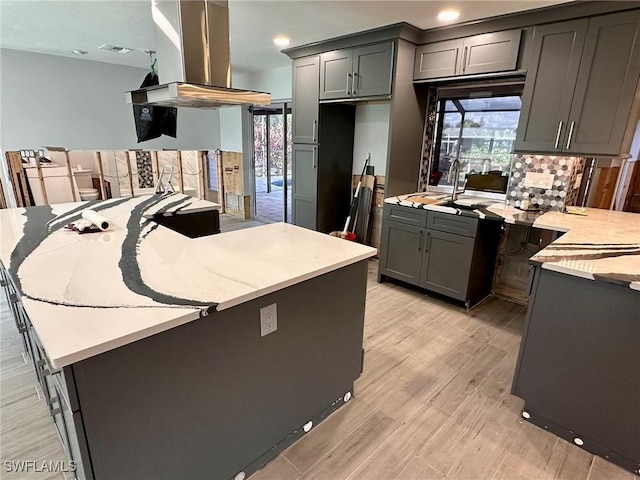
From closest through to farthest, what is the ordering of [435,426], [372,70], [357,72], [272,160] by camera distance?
[435,426] < [372,70] < [357,72] < [272,160]

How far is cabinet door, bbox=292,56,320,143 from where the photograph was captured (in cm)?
384

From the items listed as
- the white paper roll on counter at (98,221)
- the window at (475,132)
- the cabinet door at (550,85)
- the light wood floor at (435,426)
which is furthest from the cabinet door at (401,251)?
the white paper roll on counter at (98,221)

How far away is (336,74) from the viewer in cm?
362

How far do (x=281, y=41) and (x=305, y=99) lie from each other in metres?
0.63

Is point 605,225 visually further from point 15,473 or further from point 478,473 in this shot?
point 15,473

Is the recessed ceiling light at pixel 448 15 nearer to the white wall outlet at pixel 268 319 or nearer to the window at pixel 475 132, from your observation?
the window at pixel 475 132

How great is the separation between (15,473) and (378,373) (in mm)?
1946

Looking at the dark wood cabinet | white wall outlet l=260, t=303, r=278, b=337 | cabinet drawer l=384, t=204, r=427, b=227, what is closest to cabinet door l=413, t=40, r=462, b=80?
the dark wood cabinet

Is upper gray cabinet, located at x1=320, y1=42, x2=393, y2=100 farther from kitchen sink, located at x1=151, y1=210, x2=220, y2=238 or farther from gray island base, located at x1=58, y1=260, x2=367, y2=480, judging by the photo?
gray island base, located at x1=58, y1=260, x2=367, y2=480

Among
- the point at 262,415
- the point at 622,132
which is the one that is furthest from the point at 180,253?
the point at 622,132

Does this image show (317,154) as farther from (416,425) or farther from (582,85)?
(416,425)

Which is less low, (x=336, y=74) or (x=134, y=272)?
(x=336, y=74)

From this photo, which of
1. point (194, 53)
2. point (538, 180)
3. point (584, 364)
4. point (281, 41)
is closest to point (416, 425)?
point (584, 364)

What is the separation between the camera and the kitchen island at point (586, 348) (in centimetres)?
155
